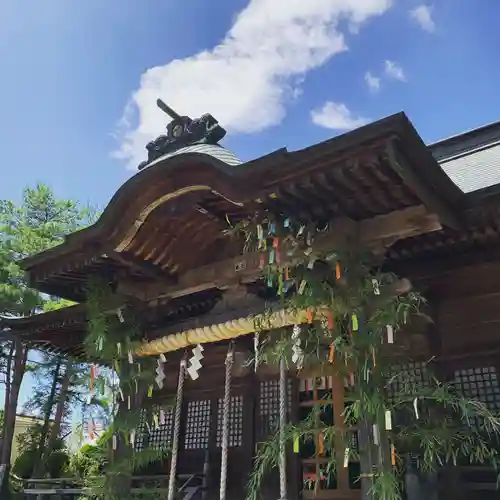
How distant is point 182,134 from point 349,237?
290 cm

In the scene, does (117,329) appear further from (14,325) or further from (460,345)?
(460,345)

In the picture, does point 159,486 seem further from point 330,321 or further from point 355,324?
point 355,324

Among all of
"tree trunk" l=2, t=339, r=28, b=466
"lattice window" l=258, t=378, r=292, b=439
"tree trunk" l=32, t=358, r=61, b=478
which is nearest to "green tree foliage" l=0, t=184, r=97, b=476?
"tree trunk" l=2, t=339, r=28, b=466

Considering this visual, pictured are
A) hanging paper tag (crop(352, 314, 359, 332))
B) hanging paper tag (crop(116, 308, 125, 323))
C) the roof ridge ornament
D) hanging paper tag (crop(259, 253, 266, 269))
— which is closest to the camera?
hanging paper tag (crop(352, 314, 359, 332))

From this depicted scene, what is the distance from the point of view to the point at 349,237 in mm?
4184

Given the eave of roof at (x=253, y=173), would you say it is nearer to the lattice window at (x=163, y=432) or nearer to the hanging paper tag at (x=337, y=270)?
the hanging paper tag at (x=337, y=270)

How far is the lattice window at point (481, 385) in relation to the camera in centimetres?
431

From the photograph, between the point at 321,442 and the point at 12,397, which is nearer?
the point at 321,442

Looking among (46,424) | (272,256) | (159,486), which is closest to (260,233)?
(272,256)

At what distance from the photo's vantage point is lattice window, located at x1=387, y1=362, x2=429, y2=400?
4035mm

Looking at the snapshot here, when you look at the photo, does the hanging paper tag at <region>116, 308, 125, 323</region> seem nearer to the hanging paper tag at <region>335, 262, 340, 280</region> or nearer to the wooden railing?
the wooden railing

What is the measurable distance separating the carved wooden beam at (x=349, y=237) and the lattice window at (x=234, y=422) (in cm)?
153

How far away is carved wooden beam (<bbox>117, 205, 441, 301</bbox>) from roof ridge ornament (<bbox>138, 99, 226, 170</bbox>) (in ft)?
5.30

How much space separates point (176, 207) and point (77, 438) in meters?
3.00
